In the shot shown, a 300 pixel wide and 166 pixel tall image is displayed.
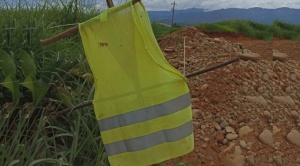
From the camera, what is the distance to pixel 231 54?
3.99 meters

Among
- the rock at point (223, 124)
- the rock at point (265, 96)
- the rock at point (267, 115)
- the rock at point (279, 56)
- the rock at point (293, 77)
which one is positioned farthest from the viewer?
the rock at point (279, 56)

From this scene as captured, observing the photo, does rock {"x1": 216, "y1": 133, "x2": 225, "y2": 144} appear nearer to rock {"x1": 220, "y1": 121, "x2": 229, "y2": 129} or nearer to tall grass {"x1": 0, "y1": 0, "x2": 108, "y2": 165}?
rock {"x1": 220, "y1": 121, "x2": 229, "y2": 129}

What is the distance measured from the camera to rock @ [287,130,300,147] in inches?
126

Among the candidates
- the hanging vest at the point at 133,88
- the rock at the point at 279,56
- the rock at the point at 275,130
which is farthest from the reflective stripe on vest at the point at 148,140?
the rock at the point at 279,56

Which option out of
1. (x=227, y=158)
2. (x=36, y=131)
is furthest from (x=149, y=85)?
(x=227, y=158)

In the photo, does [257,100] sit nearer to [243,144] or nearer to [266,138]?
[266,138]

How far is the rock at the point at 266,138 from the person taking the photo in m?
3.12

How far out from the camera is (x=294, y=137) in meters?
3.23

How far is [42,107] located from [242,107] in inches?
52.8

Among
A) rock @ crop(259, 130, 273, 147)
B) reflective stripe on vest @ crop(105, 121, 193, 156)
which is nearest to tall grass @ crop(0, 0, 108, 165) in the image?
reflective stripe on vest @ crop(105, 121, 193, 156)

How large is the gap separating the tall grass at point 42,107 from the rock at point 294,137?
1277 mm

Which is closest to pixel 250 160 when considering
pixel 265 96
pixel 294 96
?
pixel 265 96

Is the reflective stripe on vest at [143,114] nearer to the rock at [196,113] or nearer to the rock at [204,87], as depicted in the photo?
the rock at [196,113]

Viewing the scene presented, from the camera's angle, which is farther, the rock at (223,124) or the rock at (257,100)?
the rock at (257,100)
